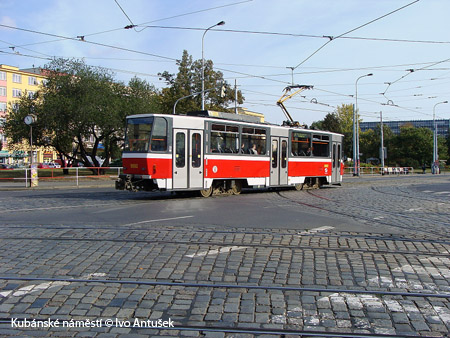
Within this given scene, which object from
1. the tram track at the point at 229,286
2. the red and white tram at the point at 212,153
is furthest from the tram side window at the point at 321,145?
the tram track at the point at 229,286

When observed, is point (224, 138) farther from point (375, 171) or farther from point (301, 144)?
point (375, 171)

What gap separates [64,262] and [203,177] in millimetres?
9838

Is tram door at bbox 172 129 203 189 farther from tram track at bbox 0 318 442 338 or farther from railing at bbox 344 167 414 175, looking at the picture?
railing at bbox 344 167 414 175

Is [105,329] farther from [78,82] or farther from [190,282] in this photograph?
[78,82]

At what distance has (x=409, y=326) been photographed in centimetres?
386

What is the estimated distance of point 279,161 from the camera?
1895cm

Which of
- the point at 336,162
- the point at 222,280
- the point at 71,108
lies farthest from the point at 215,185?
the point at 71,108

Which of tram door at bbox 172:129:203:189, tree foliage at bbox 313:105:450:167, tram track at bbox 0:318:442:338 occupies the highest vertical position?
tree foliage at bbox 313:105:450:167

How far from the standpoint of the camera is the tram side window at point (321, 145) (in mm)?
21219

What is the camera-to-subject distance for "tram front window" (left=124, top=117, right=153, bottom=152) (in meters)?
14.4

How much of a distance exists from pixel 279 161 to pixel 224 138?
12.2 ft

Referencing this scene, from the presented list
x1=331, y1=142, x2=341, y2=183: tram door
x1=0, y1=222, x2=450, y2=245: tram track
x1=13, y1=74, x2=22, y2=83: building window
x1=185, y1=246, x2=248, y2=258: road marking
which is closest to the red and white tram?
x1=331, y1=142, x2=341, y2=183: tram door

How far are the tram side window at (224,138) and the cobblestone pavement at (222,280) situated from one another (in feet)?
23.7

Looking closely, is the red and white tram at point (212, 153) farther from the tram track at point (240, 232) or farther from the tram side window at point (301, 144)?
the tram track at point (240, 232)
